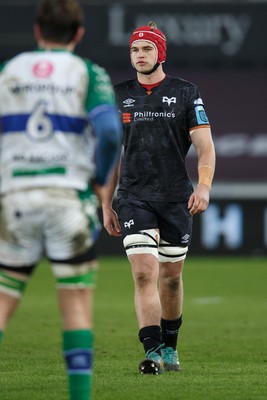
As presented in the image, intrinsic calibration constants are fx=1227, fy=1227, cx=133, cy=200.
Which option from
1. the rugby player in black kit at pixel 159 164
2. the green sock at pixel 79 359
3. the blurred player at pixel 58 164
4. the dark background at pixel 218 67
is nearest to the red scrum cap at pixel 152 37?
the rugby player in black kit at pixel 159 164

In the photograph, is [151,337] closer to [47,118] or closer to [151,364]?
[151,364]

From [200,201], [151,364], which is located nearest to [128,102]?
[200,201]

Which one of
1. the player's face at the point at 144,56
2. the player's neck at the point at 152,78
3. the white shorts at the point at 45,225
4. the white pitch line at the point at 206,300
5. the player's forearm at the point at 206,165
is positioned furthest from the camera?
the white pitch line at the point at 206,300

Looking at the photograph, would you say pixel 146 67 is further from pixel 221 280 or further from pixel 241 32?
pixel 241 32

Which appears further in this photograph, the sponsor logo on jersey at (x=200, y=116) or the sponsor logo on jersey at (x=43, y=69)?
the sponsor logo on jersey at (x=200, y=116)

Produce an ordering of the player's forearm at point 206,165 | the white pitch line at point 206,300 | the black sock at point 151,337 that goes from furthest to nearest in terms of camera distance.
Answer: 1. the white pitch line at point 206,300
2. the black sock at point 151,337
3. the player's forearm at point 206,165

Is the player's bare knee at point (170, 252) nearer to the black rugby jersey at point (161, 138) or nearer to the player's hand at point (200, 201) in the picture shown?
the black rugby jersey at point (161, 138)

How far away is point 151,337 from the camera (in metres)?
8.36

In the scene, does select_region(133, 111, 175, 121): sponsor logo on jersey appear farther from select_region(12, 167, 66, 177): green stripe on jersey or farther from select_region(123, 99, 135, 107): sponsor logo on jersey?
select_region(12, 167, 66, 177): green stripe on jersey

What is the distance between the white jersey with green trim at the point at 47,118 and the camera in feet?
19.2

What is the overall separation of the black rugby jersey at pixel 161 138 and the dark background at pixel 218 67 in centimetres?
1189

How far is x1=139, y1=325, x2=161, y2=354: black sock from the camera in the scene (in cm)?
835

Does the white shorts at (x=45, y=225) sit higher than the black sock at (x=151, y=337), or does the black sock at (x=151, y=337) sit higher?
the white shorts at (x=45, y=225)

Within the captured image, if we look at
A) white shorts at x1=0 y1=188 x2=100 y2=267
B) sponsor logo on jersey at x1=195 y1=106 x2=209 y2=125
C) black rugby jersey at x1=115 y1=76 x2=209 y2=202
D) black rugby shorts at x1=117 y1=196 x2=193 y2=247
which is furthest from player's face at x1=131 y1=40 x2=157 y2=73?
white shorts at x1=0 y1=188 x2=100 y2=267
